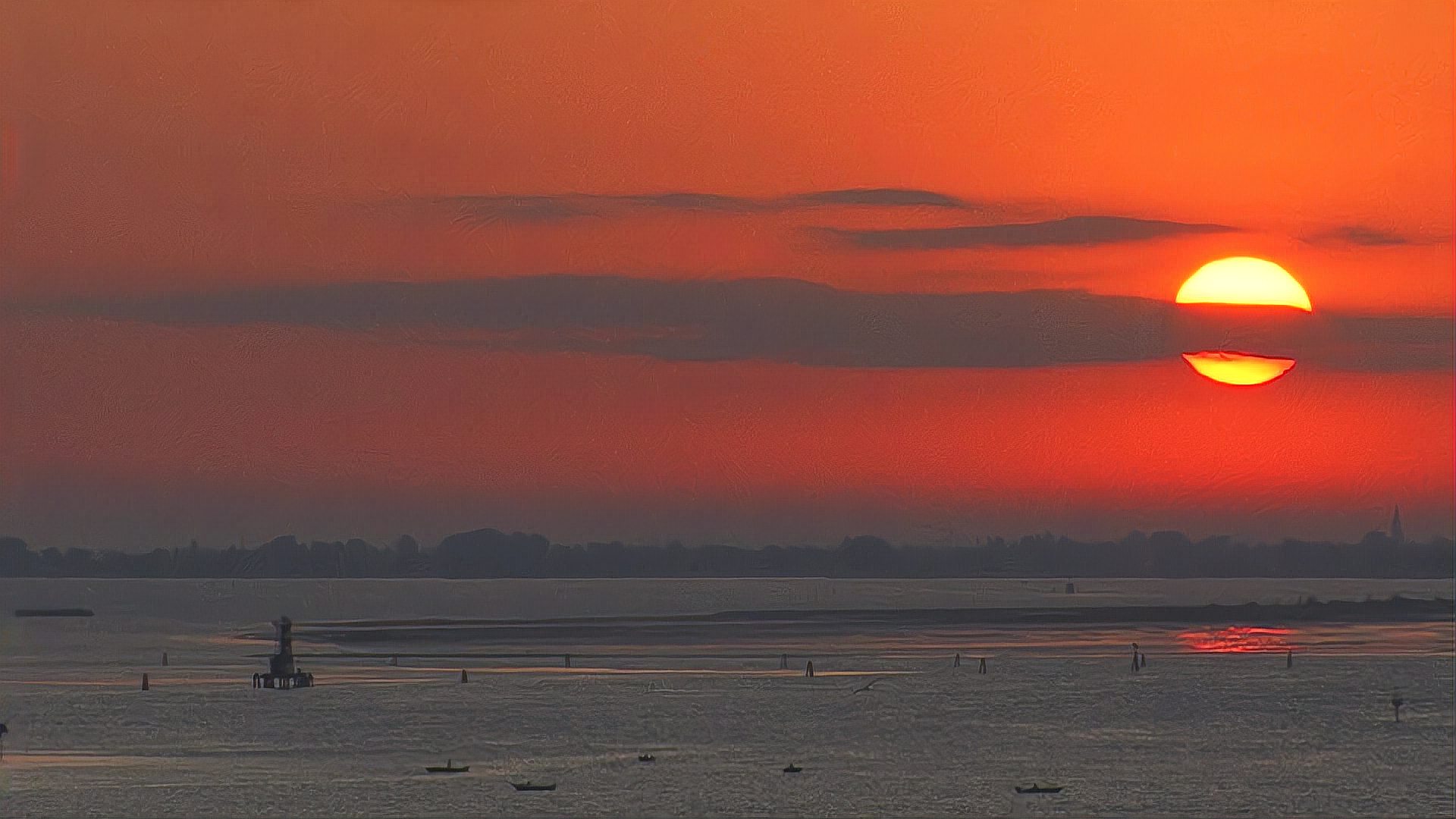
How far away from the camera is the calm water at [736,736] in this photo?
64.5 metres

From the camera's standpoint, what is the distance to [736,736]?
84.7 meters

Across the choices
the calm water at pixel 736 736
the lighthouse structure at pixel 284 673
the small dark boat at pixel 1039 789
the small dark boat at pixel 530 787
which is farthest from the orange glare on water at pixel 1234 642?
the small dark boat at pixel 530 787

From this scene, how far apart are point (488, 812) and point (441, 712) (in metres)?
33.8

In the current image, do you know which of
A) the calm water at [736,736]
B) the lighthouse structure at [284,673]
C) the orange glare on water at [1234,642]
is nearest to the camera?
the calm water at [736,736]

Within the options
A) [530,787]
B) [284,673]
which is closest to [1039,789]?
[530,787]

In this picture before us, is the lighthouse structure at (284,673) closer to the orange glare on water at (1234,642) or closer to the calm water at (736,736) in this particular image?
the calm water at (736,736)

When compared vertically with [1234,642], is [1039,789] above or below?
below

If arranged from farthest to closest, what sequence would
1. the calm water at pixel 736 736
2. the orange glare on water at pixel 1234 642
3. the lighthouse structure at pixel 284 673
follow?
the orange glare on water at pixel 1234 642 → the lighthouse structure at pixel 284 673 → the calm water at pixel 736 736

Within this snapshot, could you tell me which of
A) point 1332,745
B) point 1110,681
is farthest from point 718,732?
point 1110,681

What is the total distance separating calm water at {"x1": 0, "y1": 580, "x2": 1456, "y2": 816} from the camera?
64.5m

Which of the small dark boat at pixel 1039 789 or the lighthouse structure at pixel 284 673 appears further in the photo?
the lighthouse structure at pixel 284 673

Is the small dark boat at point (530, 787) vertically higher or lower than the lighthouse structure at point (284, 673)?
lower

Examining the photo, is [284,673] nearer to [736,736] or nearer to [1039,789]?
[736,736]

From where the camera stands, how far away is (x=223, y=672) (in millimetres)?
129500
